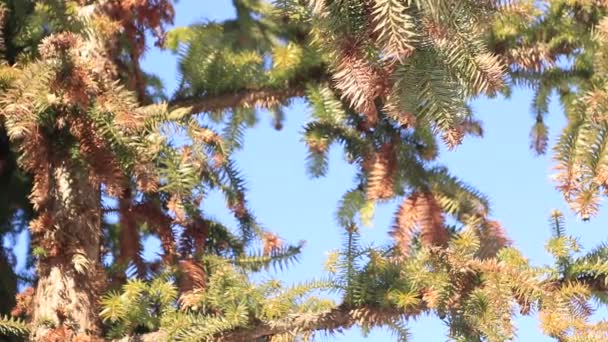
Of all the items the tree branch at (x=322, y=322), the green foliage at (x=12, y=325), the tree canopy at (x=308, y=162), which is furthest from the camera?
the green foliage at (x=12, y=325)

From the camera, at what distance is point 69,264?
145 inches

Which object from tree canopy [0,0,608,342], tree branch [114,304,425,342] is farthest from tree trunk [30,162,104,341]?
tree branch [114,304,425,342]

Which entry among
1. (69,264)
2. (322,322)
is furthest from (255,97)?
(322,322)

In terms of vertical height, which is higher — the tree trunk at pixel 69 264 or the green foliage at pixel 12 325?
the tree trunk at pixel 69 264

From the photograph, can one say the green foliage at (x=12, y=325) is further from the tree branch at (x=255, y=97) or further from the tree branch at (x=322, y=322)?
the tree branch at (x=255, y=97)

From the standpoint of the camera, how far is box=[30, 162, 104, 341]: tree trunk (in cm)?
356

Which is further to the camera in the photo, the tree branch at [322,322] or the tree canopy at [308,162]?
the tree branch at [322,322]

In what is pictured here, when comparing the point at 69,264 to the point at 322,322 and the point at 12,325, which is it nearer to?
the point at 12,325

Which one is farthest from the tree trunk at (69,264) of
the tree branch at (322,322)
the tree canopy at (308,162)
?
the tree branch at (322,322)

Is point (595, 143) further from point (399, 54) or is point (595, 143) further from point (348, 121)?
point (399, 54)

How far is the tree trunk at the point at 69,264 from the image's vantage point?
3562 mm

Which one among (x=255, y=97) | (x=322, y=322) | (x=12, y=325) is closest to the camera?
(x=322, y=322)

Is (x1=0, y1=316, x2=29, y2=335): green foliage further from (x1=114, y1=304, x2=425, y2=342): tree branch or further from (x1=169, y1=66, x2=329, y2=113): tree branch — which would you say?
(x1=169, y1=66, x2=329, y2=113): tree branch

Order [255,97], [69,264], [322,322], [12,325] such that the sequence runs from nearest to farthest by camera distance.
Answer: [322,322] → [12,325] → [69,264] → [255,97]
